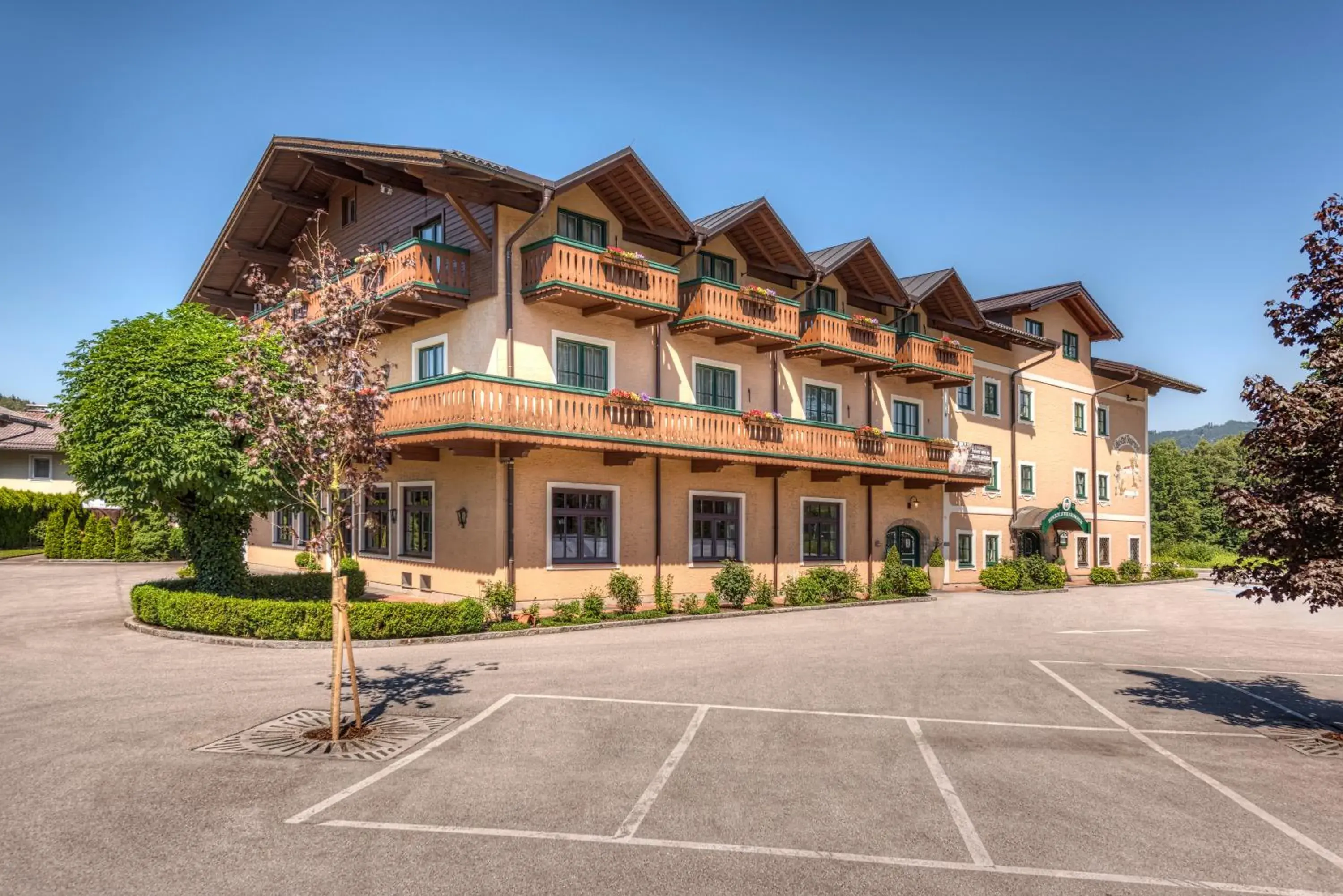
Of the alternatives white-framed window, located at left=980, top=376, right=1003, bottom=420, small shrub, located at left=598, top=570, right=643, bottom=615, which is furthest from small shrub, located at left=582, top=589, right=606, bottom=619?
white-framed window, located at left=980, top=376, right=1003, bottom=420

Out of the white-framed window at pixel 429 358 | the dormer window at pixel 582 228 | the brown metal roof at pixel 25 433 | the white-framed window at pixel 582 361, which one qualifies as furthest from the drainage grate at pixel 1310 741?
the brown metal roof at pixel 25 433

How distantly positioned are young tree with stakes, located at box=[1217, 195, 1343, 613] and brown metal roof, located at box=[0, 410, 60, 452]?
54581 millimetres

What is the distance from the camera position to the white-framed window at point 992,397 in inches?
1458

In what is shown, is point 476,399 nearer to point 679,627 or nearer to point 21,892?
point 679,627

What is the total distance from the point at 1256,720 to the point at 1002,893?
837cm

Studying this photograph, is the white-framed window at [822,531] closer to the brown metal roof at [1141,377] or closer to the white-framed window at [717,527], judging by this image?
the white-framed window at [717,527]

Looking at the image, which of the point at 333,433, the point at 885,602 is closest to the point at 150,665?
the point at 333,433

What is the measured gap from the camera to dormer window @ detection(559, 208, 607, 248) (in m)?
23.5

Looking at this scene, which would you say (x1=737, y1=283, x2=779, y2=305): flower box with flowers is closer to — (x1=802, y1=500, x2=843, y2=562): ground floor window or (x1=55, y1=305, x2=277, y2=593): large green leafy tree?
(x1=802, y1=500, x2=843, y2=562): ground floor window

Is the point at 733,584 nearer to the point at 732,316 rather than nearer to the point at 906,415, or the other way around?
the point at 732,316

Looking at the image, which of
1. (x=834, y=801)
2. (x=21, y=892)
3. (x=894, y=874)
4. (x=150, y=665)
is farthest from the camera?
(x=150, y=665)

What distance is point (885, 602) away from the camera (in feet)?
95.1

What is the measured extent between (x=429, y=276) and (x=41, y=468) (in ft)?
143

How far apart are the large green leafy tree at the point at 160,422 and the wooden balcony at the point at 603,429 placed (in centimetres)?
344
